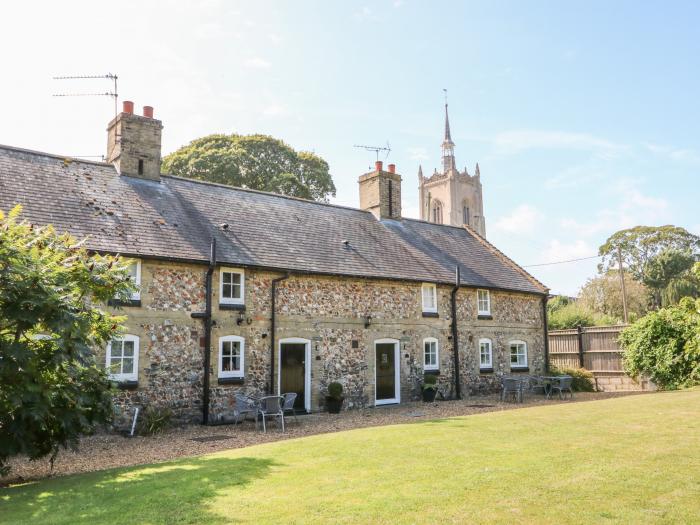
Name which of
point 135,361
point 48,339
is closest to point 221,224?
point 135,361

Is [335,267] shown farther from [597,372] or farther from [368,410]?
[597,372]

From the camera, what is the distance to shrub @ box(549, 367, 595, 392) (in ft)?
78.4

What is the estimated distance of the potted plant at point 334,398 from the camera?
17.2m

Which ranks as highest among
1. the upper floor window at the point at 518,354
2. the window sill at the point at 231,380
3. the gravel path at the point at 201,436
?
the upper floor window at the point at 518,354

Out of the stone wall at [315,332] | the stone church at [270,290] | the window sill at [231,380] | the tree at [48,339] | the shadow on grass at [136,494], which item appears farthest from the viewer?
the window sill at [231,380]

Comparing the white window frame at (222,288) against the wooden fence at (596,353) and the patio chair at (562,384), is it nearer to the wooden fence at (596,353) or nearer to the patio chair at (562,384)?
the patio chair at (562,384)

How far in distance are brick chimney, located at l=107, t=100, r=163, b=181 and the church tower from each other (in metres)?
68.4

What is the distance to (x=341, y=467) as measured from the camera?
8.47 m

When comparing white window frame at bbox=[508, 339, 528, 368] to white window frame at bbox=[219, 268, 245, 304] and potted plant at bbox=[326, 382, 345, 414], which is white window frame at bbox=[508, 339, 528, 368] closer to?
potted plant at bbox=[326, 382, 345, 414]

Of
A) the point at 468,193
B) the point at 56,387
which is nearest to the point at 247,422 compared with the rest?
the point at 56,387

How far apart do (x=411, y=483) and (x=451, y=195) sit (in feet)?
264

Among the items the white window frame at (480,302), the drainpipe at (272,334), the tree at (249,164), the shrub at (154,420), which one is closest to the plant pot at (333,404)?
the drainpipe at (272,334)

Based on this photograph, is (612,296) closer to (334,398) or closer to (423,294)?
(423,294)

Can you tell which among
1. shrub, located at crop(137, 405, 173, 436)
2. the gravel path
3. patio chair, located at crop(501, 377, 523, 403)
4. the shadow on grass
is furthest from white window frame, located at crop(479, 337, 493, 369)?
the shadow on grass
